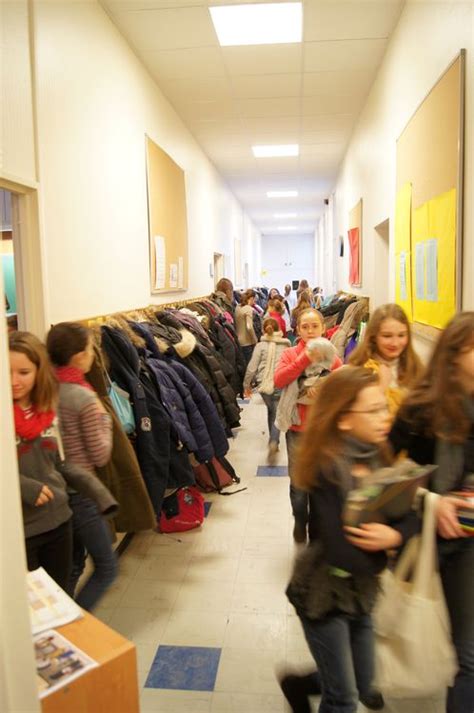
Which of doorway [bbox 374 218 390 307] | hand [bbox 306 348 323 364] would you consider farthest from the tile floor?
doorway [bbox 374 218 390 307]

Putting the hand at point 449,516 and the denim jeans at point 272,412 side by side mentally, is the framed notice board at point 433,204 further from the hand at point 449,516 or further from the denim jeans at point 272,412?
the denim jeans at point 272,412

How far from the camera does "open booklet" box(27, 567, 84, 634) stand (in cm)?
153

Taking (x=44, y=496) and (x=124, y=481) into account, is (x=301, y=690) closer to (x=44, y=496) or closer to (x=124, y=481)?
(x=44, y=496)

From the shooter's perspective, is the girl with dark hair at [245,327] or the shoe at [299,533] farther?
the girl with dark hair at [245,327]

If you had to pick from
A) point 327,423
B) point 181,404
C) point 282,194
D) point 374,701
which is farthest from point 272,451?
point 282,194

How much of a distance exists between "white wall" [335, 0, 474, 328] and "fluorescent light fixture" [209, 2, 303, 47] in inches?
28.0

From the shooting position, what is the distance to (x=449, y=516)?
4.94ft

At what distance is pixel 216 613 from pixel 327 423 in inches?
59.6

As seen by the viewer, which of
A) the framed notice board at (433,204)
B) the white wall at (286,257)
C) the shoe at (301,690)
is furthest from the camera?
the white wall at (286,257)

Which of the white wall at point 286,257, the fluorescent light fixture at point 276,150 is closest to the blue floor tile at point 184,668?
A: the fluorescent light fixture at point 276,150

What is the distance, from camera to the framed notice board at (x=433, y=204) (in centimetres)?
258

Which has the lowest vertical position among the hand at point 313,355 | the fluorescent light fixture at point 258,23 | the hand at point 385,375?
the hand at point 385,375

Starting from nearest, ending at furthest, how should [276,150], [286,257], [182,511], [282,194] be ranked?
1. [182,511]
2. [276,150]
3. [282,194]
4. [286,257]

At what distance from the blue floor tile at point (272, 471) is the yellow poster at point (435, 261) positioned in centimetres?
167
